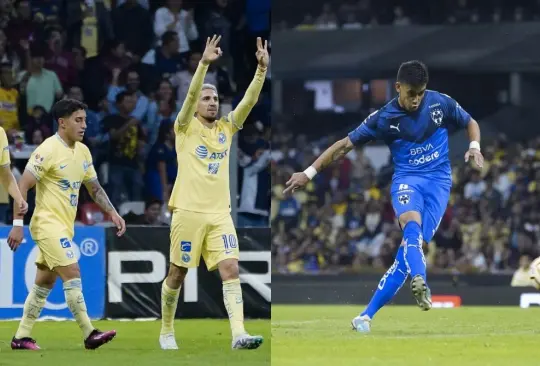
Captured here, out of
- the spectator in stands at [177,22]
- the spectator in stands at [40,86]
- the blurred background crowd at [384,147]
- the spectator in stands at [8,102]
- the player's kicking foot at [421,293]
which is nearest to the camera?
the player's kicking foot at [421,293]

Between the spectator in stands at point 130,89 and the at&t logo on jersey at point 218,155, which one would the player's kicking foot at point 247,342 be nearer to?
the at&t logo on jersey at point 218,155

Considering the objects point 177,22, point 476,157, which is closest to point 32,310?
point 476,157

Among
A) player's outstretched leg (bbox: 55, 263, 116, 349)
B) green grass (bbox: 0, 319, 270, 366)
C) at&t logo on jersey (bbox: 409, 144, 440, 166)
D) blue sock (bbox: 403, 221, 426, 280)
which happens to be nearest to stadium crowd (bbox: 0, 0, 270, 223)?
green grass (bbox: 0, 319, 270, 366)

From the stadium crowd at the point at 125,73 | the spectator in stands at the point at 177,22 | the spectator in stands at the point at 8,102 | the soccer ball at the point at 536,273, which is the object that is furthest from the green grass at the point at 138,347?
the spectator in stands at the point at 177,22

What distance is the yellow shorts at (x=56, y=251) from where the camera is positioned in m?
9.31

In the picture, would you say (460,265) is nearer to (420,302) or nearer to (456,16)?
(456,16)

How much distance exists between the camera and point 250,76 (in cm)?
1697

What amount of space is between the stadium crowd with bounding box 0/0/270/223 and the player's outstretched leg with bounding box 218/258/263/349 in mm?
6055

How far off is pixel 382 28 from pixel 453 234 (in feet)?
16.6

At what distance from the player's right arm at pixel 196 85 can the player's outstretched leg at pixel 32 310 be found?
1.88 metres

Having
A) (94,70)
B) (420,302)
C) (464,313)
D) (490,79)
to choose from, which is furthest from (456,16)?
(420,302)

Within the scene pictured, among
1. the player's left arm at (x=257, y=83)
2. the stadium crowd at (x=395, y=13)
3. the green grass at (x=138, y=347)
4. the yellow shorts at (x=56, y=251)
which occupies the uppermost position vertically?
the stadium crowd at (x=395, y=13)

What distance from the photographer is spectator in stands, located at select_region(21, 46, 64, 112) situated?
15758 millimetres

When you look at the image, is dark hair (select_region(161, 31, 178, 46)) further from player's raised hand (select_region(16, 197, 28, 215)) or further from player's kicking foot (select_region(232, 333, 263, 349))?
player's kicking foot (select_region(232, 333, 263, 349))
